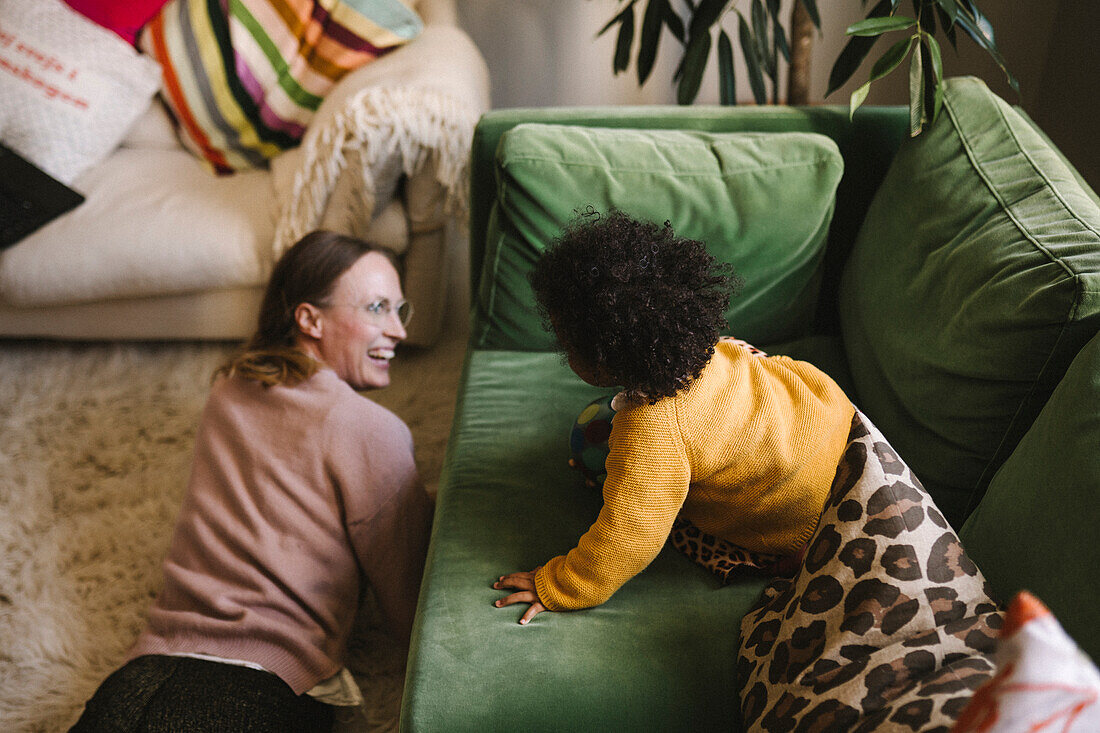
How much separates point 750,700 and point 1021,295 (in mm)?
566

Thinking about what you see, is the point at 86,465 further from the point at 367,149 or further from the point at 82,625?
the point at 367,149

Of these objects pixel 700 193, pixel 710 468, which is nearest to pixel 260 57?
pixel 700 193

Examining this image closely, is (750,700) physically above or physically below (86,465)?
above

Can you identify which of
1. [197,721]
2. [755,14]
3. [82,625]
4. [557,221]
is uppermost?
[755,14]

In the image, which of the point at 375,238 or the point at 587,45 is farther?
the point at 587,45

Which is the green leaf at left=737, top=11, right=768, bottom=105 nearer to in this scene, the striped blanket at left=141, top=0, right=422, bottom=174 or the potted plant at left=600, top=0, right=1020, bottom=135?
the potted plant at left=600, top=0, right=1020, bottom=135

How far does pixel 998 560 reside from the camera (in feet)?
2.66

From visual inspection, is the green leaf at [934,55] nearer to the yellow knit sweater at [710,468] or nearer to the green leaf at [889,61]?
the green leaf at [889,61]

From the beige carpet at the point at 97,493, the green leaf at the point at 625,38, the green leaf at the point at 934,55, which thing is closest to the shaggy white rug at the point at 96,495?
the beige carpet at the point at 97,493

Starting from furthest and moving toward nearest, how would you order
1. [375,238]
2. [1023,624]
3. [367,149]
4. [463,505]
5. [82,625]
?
[375,238] < [367,149] < [82,625] < [463,505] < [1023,624]

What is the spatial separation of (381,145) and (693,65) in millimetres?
733

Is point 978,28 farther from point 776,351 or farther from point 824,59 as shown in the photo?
point 824,59

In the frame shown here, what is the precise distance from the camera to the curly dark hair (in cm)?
88

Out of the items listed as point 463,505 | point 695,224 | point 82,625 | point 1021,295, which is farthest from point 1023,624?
point 82,625
